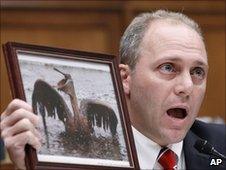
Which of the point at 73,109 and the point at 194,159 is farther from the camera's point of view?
the point at 194,159

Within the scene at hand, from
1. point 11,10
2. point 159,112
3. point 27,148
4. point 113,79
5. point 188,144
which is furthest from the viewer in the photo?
point 11,10

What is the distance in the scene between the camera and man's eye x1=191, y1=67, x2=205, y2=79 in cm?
218

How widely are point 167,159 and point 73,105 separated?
0.57m

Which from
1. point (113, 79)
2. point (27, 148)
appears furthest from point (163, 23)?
point (27, 148)

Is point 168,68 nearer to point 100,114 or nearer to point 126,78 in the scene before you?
point 126,78

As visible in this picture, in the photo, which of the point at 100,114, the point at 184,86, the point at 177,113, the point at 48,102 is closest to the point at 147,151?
the point at 177,113

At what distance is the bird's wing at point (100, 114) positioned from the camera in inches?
71.8

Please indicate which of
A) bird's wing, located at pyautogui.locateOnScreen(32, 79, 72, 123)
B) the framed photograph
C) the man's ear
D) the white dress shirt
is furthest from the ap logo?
bird's wing, located at pyautogui.locateOnScreen(32, 79, 72, 123)

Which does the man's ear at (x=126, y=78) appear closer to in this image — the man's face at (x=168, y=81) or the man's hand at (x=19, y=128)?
the man's face at (x=168, y=81)

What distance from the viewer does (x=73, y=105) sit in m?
1.80

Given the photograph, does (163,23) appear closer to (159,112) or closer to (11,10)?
(159,112)

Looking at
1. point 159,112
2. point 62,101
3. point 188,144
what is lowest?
point 188,144

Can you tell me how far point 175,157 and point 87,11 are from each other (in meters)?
2.36

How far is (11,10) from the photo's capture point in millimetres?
4289
